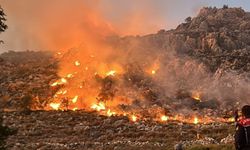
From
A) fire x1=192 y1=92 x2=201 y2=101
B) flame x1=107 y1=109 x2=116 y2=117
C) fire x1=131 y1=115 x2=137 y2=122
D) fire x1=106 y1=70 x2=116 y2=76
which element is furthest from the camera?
fire x1=106 y1=70 x2=116 y2=76

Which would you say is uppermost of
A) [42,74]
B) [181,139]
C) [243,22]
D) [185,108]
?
[243,22]

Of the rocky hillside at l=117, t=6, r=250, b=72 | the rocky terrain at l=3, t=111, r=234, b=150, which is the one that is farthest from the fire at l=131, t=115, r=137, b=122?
the rocky hillside at l=117, t=6, r=250, b=72

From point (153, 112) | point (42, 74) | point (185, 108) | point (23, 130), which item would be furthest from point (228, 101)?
point (42, 74)

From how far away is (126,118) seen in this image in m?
72.4

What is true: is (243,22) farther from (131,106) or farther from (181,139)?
(181,139)

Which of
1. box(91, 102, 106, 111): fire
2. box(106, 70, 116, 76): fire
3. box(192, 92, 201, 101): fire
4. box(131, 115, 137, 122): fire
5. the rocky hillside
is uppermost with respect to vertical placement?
the rocky hillside

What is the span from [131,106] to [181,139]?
1075 inches

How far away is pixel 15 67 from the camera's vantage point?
11994 cm

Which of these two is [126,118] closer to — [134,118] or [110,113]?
[134,118]

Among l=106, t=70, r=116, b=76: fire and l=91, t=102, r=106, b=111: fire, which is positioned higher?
l=106, t=70, r=116, b=76: fire

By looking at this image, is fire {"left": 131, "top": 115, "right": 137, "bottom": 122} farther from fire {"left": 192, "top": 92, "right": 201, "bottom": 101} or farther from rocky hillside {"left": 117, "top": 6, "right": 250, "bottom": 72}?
rocky hillside {"left": 117, "top": 6, "right": 250, "bottom": 72}

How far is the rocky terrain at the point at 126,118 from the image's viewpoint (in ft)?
185

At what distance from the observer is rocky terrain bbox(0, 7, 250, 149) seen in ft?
185

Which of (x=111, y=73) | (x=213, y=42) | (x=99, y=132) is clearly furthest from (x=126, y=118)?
(x=213, y=42)
